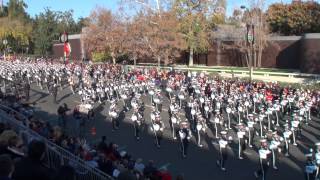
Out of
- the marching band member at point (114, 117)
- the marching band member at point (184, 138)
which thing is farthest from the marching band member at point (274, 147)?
the marching band member at point (114, 117)

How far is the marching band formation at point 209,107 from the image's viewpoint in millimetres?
18109

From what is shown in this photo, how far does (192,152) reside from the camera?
1903 centimetres

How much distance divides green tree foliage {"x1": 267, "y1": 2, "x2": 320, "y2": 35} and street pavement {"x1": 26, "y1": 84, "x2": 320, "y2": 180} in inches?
1129

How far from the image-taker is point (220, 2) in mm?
49250

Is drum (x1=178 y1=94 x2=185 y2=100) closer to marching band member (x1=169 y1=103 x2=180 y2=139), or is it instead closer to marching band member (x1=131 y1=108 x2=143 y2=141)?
marching band member (x1=169 y1=103 x2=180 y2=139)

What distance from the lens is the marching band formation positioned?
18109 mm

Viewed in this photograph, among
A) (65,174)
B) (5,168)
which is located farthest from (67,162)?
(5,168)

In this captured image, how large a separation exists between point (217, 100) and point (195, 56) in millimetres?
31033

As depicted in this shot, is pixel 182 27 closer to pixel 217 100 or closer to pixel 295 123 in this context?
pixel 217 100

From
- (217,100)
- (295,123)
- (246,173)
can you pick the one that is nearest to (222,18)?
(217,100)

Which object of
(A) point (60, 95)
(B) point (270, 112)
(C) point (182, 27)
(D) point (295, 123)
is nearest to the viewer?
(D) point (295, 123)

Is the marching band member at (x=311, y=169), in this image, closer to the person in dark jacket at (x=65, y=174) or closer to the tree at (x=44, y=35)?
the person in dark jacket at (x=65, y=174)

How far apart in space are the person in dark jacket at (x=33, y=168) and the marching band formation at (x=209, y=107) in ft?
34.0

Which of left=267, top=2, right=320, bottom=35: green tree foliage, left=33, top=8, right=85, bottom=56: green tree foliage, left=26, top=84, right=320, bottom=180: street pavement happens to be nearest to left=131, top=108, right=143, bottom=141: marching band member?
left=26, top=84, right=320, bottom=180: street pavement
